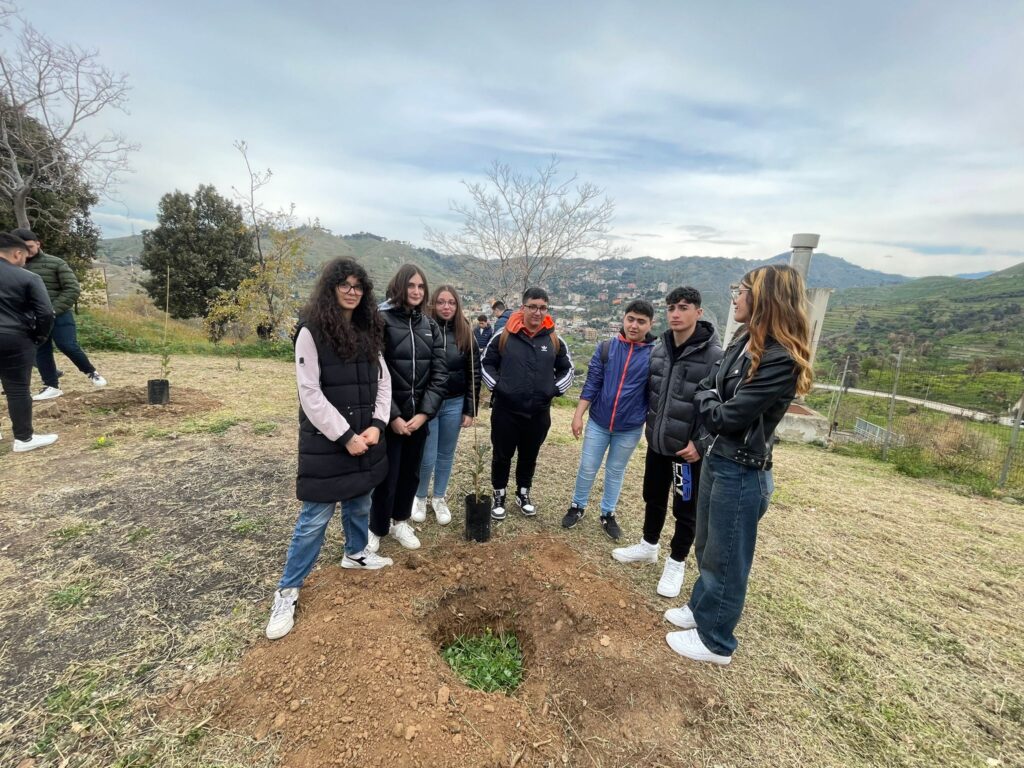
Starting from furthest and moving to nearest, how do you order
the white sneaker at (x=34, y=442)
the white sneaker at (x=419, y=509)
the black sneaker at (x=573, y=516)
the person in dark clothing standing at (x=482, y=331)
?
1. the person in dark clothing standing at (x=482, y=331)
2. the white sneaker at (x=34, y=442)
3. the black sneaker at (x=573, y=516)
4. the white sneaker at (x=419, y=509)

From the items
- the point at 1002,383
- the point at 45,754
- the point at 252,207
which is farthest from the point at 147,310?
the point at 1002,383

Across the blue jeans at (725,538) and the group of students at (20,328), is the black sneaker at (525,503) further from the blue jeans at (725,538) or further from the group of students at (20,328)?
the group of students at (20,328)

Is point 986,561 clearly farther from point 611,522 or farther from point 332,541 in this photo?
point 332,541

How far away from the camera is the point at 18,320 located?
3.48 m

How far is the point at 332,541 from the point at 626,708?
2.22 meters

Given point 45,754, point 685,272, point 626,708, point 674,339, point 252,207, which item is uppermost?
point 685,272

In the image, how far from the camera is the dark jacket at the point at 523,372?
3125 mm

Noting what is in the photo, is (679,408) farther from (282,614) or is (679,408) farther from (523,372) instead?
(282,614)

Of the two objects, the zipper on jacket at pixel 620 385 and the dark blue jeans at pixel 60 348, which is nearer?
the zipper on jacket at pixel 620 385

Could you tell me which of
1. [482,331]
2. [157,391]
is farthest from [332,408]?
[157,391]

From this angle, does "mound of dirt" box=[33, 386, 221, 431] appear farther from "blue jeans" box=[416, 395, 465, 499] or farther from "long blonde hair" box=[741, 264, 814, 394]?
"long blonde hair" box=[741, 264, 814, 394]

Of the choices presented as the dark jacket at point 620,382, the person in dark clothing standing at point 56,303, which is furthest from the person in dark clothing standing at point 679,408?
the person in dark clothing standing at point 56,303

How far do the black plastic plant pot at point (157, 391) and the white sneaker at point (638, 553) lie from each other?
19.0ft

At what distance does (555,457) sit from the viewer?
5219 mm
